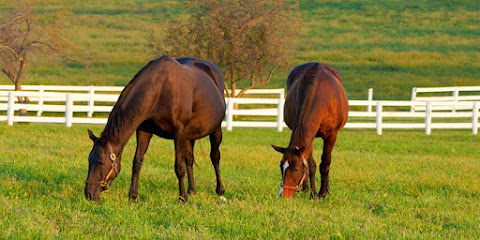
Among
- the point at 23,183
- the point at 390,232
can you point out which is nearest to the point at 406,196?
the point at 390,232

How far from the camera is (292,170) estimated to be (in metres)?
7.80

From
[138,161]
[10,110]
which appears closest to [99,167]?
[138,161]

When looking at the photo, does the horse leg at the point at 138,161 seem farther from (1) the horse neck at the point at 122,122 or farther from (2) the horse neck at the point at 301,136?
(2) the horse neck at the point at 301,136

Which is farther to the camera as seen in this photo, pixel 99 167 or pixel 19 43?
pixel 19 43

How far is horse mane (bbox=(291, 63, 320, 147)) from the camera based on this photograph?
26.9 ft

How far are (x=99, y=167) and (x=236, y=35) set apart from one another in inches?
827

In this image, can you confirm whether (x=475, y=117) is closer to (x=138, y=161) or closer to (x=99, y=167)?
(x=138, y=161)

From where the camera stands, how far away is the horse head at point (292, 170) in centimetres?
780

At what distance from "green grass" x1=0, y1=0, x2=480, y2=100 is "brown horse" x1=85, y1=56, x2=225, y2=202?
27.0 m

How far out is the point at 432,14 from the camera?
6644cm

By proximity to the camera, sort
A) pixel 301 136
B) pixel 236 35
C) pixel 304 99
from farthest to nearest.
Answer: pixel 236 35 < pixel 304 99 < pixel 301 136

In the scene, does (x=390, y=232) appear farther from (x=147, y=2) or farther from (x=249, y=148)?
(x=147, y=2)

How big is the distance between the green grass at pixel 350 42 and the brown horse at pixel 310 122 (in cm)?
2709

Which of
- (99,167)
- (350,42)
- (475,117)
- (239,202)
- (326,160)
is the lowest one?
(475,117)
